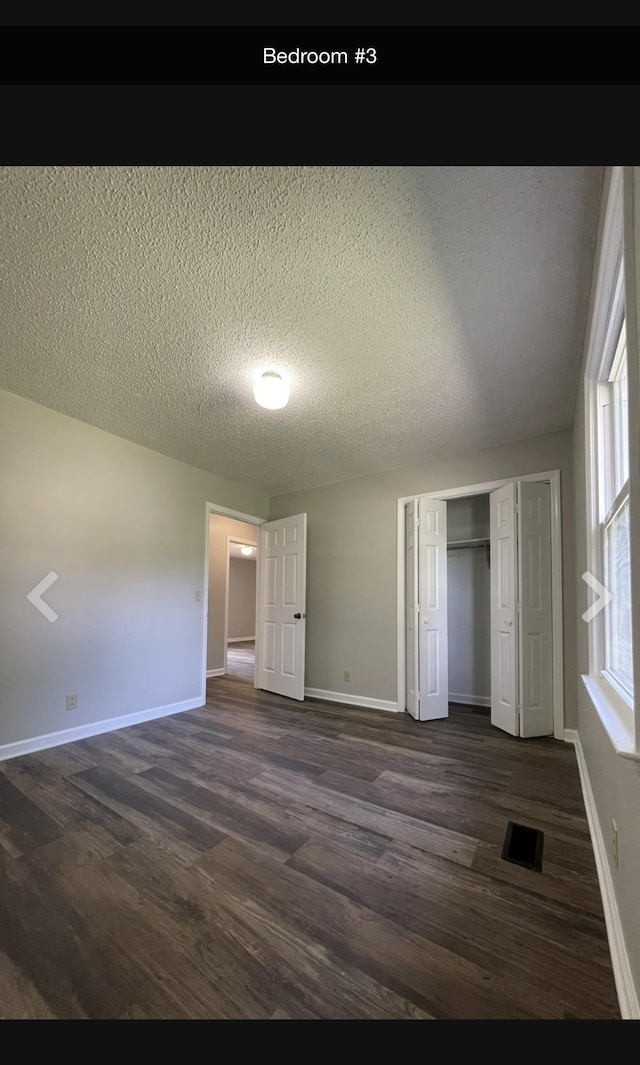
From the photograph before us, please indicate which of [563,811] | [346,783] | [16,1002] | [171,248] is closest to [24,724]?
[16,1002]

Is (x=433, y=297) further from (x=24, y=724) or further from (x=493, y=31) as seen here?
(x=24, y=724)

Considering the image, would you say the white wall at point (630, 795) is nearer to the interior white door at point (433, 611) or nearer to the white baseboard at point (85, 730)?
the interior white door at point (433, 611)

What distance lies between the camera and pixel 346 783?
6.93 ft

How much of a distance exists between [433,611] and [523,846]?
6.47 feet

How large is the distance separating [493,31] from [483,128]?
12cm

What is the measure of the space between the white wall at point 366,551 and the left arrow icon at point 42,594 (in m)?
2.48

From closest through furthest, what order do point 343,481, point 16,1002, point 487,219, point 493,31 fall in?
1. point 493,31
2. point 16,1002
3. point 487,219
4. point 343,481

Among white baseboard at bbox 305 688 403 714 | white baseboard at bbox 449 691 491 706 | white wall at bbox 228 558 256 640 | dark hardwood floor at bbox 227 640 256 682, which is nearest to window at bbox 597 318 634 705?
white baseboard at bbox 305 688 403 714

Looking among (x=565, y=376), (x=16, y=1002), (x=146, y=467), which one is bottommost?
(x=16, y=1002)

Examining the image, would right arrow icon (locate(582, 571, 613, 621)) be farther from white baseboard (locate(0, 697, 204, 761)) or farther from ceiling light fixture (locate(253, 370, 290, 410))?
white baseboard (locate(0, 697, 204, 761))

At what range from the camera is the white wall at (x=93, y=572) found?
2.53 m

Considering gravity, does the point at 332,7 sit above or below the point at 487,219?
below

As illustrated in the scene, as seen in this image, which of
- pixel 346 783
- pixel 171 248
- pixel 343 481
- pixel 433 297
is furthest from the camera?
pixel 343 481

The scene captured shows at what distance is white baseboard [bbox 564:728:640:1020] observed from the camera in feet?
2.85
